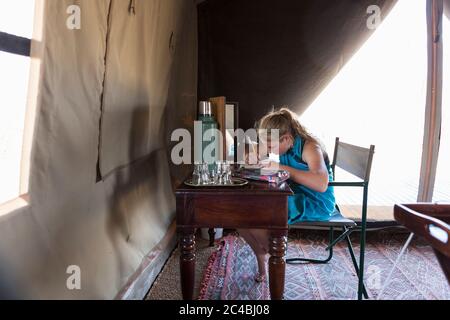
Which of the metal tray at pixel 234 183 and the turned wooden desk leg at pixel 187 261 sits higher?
the metal tray at pixel 234 183

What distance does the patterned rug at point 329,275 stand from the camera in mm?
1614

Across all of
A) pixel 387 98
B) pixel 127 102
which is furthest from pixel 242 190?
pixel 387 98

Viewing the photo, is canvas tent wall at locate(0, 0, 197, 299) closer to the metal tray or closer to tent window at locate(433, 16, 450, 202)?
the metal tray

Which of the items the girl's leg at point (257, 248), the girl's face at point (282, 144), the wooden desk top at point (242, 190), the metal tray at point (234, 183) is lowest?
the girl's leg at point (257, 248)

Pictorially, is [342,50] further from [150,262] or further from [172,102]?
[150,262]

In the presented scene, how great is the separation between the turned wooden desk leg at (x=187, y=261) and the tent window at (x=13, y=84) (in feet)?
1.99

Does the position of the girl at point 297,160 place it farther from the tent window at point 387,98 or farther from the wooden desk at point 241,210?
the tent window at point 387,98

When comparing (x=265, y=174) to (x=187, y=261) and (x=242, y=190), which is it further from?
(x=187, y=261)

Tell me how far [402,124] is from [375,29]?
2.47ft

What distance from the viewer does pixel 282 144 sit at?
1533mm

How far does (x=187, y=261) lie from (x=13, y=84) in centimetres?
87

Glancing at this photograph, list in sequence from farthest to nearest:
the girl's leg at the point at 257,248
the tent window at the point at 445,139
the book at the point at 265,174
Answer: the tent window at the point at 445,139, the girl's leg at the point at 257,248, the book at the point at 265,174

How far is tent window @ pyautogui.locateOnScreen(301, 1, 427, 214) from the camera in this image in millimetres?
2213

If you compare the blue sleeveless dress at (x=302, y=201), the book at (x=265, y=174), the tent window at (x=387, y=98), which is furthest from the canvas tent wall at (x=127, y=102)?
the blue sleeveless dress at (x=302, y=201)
